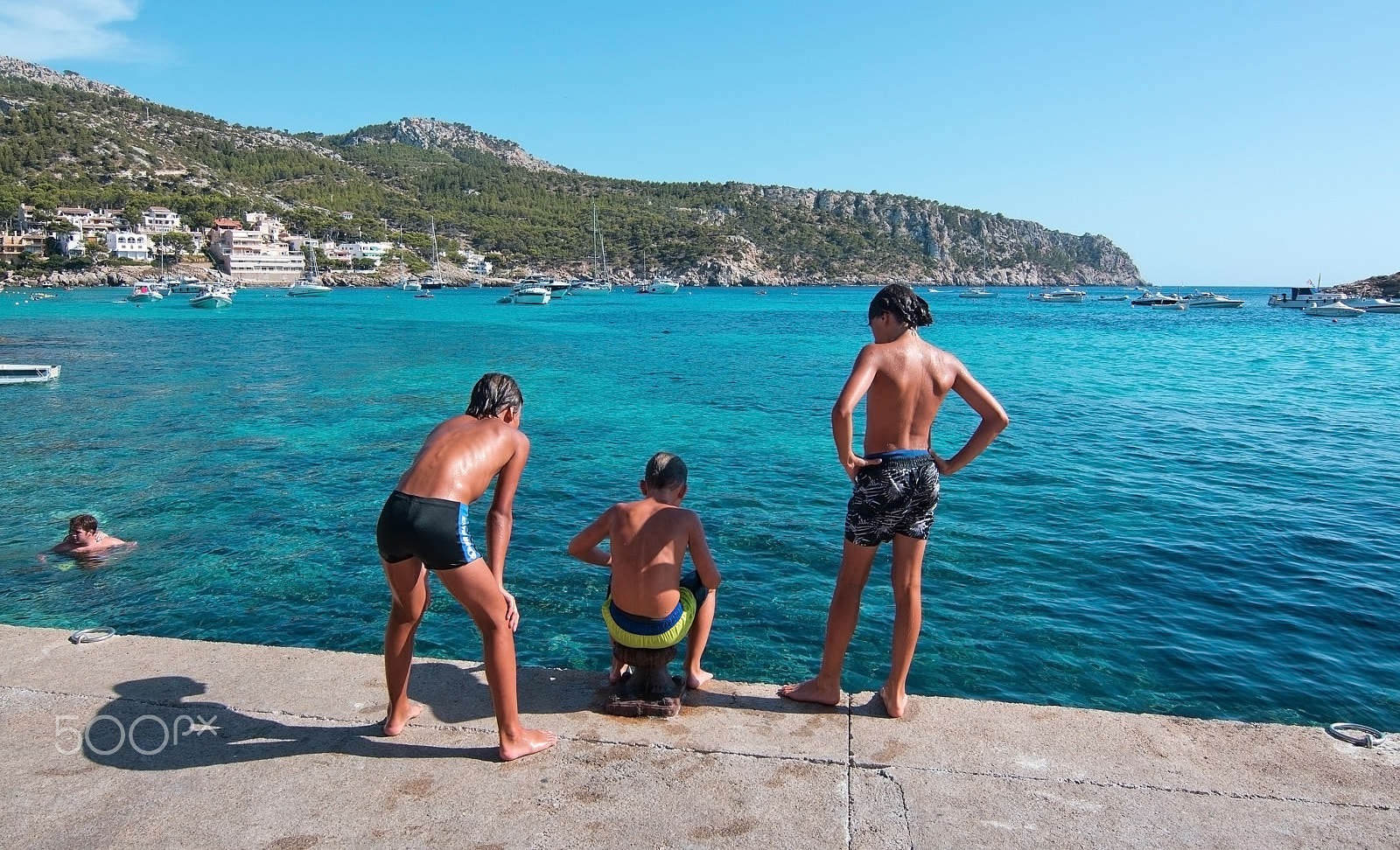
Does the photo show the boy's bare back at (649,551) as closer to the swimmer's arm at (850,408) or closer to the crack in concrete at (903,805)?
the swimmer's arm at (850,408)

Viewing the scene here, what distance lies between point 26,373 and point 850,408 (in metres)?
31.0

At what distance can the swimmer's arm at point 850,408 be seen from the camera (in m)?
3.78

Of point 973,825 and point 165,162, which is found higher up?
point 165,162

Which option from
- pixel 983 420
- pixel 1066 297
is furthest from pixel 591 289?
pixel 983 420

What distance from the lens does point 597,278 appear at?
545 feet

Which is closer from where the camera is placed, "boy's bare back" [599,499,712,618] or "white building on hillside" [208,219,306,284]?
"boy's bare back" [599,499,712,618]

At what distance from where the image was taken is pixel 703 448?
16828 millimetres

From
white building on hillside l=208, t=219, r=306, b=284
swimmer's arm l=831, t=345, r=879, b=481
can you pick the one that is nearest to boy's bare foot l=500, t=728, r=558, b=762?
swimmer's arm l=831, t=345, r=879, b=481

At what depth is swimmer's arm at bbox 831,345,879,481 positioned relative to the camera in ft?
12.4

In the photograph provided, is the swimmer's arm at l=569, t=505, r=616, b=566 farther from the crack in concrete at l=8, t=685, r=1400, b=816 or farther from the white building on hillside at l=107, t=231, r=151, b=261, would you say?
the white building on hillside at l=107, t=231, r=151, b=261

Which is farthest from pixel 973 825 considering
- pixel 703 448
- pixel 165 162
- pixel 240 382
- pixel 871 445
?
pixel 165 162

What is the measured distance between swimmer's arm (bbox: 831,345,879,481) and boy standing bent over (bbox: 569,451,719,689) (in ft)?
A: 2.79

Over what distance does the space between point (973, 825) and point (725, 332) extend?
182 ft

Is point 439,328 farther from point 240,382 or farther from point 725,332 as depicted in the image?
point 240,382
